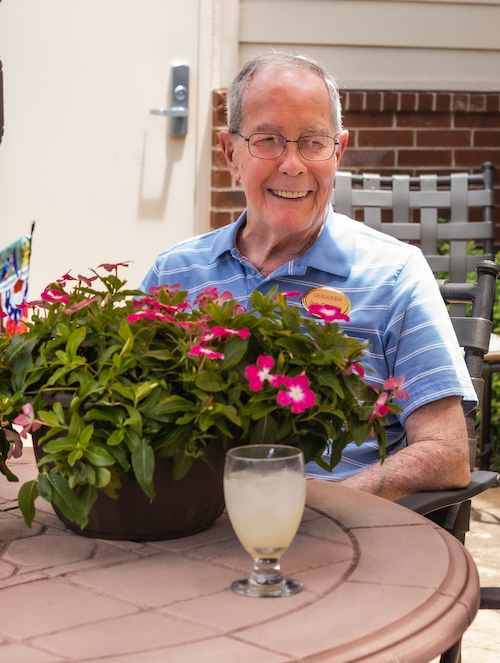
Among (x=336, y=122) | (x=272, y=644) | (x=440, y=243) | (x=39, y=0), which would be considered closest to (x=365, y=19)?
(x=440, y=243)

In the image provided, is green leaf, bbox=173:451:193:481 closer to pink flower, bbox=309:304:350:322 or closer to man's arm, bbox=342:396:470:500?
pink flower, bbox=309:304:350:322

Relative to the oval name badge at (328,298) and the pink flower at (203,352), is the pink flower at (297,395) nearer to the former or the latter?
the pink flower at (203,352)

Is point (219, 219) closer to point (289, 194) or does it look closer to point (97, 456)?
point (289, 194)

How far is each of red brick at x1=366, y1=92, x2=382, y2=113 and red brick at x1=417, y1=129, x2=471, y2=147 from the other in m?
0.25

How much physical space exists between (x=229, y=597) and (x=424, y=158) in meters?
3.39

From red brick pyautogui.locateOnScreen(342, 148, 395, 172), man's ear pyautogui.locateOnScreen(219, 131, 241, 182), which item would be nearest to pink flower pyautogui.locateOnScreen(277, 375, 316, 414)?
man's ear pyautogui.locateOnScreen(219, 131, 241, 182)

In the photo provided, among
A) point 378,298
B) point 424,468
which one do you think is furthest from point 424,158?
point 424,468

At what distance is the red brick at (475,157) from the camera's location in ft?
12.7

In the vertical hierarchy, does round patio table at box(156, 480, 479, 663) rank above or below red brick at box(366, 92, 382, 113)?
below

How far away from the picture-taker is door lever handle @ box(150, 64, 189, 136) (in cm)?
359

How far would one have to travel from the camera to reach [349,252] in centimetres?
179

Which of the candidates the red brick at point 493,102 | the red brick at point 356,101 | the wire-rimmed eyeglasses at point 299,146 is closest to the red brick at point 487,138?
the red brick at point 493,102

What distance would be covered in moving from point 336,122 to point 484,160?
7.57 ft

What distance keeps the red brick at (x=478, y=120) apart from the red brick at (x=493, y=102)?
0.09 feet
